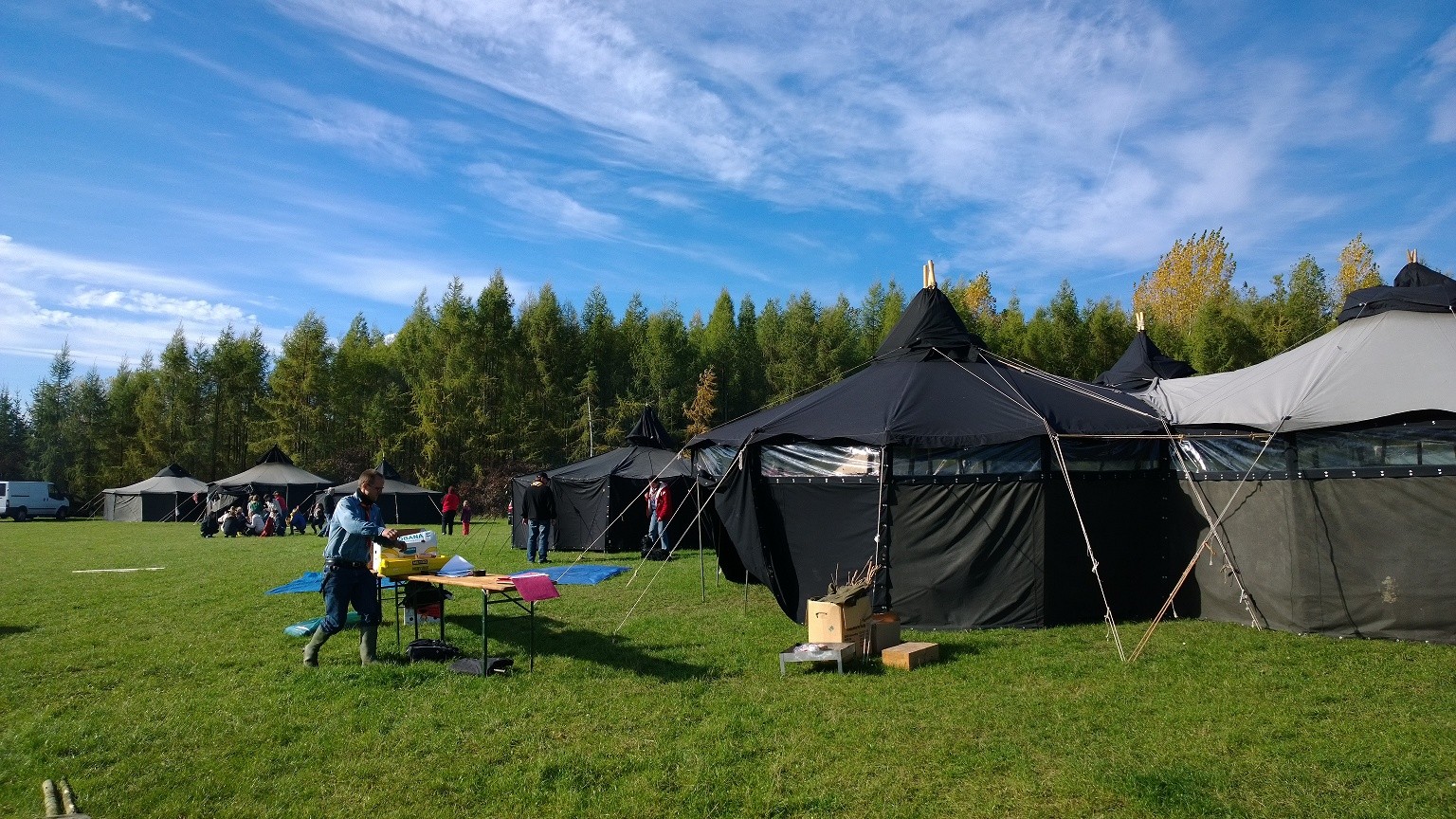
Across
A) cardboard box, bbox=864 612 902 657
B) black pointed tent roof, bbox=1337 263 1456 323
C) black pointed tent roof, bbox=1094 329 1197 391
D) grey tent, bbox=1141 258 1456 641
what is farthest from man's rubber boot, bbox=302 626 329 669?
black pointed tent roof, bbox=1094 329 1197 391

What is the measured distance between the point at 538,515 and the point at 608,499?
7.17ft

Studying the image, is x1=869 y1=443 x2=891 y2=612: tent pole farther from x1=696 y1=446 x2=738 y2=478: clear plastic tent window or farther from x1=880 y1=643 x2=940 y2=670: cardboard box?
x1=696 y1=446 x2=738 y2=478: clear plastic tent window

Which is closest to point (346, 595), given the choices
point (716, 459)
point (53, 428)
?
point (716, 459)

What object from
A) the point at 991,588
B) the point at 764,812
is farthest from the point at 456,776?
the point at 991,588

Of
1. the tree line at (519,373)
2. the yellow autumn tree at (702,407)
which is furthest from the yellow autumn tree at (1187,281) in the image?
the yellow autumn tree at (702,407)

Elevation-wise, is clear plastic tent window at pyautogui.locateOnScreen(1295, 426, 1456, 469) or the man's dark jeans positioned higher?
clear plastic tent window at pyautogui.locateOnScreen(1295, 426, 1456, 469)

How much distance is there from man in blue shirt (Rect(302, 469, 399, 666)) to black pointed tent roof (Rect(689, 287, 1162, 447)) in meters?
4.08

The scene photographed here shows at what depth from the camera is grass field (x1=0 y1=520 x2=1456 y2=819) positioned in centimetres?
419

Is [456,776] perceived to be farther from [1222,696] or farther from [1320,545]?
[1320,545]

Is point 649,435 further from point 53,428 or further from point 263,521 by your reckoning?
point 53,428

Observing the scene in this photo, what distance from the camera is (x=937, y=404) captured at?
29.2ft

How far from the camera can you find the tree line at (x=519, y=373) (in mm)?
34281

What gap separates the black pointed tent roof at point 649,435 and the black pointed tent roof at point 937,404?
7.74 m

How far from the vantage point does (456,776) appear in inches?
178
